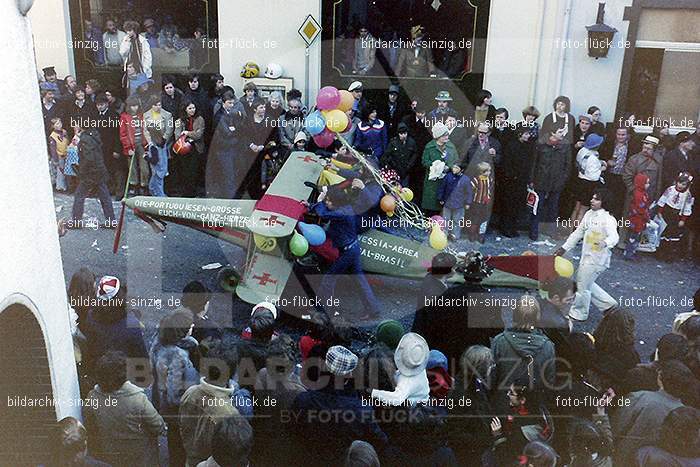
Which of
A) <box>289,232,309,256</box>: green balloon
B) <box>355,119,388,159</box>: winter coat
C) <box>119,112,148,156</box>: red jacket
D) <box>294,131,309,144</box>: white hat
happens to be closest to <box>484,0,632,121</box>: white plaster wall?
<box>355,119,388,159</box>: winter coat

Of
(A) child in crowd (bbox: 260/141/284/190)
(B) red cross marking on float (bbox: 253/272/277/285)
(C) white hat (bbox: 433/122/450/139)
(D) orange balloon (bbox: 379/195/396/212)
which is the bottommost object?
(B) red cross marking on float (bbox: 253/272/277/285)

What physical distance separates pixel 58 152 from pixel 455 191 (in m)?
2.67

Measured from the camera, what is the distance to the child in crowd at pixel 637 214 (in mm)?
4914

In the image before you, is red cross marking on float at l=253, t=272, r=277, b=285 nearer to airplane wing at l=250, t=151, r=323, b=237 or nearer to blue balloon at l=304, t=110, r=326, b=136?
airplane wing at l=250, t=151, r=323, b=237

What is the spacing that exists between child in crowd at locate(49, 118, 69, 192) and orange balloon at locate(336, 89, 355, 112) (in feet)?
5.84

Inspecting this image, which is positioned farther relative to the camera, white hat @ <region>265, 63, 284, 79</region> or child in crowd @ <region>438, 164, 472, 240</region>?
child in crowd @ <region>438, 164, 472, 240</region>

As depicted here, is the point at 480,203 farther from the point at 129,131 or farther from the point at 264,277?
the point at 129,131

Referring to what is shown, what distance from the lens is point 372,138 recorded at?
16.8 feet

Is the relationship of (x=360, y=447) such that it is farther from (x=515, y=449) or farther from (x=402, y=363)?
(x=515, y=449)

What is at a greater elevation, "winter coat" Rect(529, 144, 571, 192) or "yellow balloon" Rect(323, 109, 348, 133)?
"yellow balloon" Rect(323, 109, 348, 133)

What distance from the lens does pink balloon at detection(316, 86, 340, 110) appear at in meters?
4.77

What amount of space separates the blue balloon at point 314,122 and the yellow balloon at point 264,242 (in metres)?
0.83

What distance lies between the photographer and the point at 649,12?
4.46 metres

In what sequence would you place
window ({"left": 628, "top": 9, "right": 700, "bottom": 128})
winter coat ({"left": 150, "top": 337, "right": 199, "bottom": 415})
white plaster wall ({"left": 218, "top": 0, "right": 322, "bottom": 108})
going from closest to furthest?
1. winter coat ({"left": 150, "top": 337, "right": 199, "bottom": 415})
2. window ({"left": 628, "top": 9, "right": 700, "bottom": 128})
3. white plaster wall ({"left": 218, "top": 0, "right": 322, "bottom": 108})
